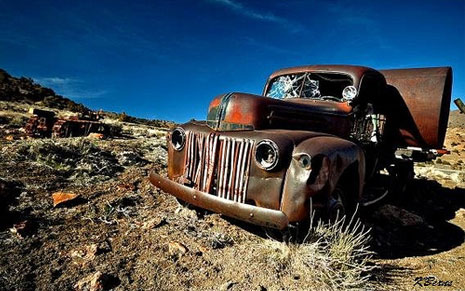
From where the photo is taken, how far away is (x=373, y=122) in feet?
18.3

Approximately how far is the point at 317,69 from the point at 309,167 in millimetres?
2748

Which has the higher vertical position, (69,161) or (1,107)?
(1,107)

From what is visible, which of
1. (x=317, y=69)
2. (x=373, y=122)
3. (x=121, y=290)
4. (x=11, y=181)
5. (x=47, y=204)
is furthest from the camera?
(x=373, y=122)

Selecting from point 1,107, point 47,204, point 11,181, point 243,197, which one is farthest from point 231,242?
point 1,107

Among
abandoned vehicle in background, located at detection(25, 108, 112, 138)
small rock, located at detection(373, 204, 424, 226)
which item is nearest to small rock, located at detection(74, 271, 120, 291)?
small rock, located at detection(373, 204, 424, 226)

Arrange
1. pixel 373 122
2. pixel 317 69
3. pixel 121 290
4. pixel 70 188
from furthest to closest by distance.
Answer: pixel 373 122, pixel 317 69, pixel 70 188, pixel 121 290

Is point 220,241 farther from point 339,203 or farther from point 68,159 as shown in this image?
point 68,159

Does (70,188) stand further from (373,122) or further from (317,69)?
(373,122)

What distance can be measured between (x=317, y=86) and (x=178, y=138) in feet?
8.29

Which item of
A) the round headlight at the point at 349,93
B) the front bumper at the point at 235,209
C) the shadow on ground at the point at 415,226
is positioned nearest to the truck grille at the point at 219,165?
the front bumper at the point at 235,209

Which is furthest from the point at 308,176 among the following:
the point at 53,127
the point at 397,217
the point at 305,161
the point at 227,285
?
the point at 53,127

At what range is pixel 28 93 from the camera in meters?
19.3

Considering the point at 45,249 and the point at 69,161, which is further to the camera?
the point at 69,161

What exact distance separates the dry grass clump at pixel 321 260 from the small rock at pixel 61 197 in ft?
8.02
